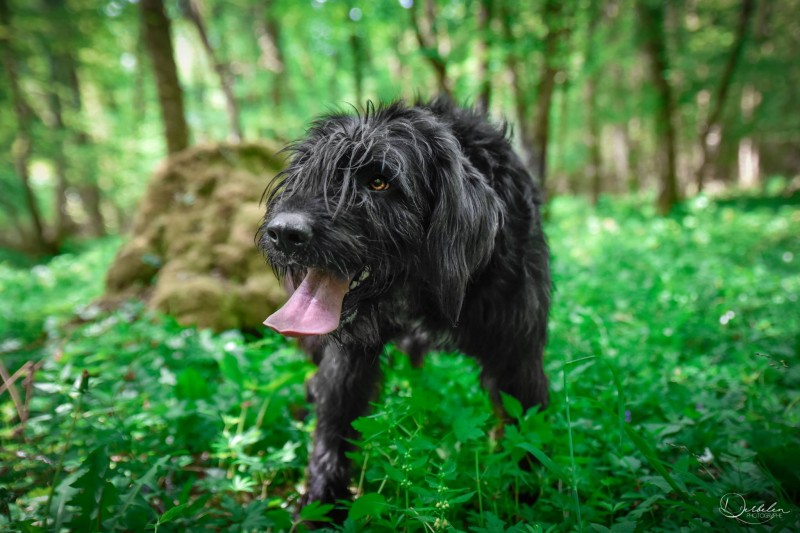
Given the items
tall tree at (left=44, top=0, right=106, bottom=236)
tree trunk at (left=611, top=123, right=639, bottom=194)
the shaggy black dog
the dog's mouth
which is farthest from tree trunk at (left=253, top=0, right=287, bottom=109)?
the dog's mouth

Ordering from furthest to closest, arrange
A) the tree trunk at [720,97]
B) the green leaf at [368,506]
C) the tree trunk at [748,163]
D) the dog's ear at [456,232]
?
the tree trunk at [748,163] < the tree trunk at [720,97] < the dog's ear at [456,232] < the green leaf at [368,506]

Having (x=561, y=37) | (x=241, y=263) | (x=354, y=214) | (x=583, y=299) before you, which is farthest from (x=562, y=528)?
(x=561, y=37)

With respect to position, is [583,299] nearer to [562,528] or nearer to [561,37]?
[562,528]

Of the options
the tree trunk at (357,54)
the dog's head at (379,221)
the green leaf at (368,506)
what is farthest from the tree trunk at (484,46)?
the green leaf at (368,506)

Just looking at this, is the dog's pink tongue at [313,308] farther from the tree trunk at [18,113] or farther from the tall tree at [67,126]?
the tree trunk at [18,113]

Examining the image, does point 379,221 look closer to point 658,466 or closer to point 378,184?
point 378,184

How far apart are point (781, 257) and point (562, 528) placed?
253 inches

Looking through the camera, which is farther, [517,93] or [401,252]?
[517,93]

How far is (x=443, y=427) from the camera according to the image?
7.09 ft

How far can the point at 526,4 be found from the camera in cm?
930

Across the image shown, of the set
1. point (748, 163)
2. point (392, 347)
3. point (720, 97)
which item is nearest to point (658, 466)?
point (392, 347)

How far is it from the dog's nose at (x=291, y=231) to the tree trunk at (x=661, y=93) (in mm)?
11025

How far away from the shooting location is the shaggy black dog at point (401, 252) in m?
1.75

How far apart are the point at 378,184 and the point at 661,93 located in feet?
36.8
